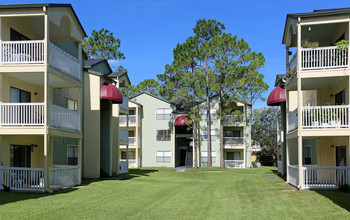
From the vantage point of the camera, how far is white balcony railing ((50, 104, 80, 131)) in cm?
2036

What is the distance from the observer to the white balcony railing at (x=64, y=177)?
2023 centimetres

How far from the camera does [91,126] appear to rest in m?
29.7

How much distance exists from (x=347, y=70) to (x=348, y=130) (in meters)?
2.87

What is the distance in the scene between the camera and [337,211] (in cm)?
1338

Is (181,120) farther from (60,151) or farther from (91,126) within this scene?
(60,151)

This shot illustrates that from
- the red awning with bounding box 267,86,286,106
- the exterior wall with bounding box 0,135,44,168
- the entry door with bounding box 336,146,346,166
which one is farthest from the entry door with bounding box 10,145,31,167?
the red awning with bounding box 267,86,286,106

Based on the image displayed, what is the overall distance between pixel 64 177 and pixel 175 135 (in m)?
33.1

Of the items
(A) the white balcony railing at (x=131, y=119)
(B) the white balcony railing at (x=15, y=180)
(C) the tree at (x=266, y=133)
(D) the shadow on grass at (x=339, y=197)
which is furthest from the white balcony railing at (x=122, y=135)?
(C) the tree at (x=266, y=133)

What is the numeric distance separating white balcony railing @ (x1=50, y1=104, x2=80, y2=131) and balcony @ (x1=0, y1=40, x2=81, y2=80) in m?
2.07

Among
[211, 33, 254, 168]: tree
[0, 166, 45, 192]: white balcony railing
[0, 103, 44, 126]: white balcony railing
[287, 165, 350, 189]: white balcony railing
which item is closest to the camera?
[0, 166, 45, 192]: white balcony railing

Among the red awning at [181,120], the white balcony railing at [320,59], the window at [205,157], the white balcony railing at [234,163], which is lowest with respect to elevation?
the white balcony railing at [234,163]

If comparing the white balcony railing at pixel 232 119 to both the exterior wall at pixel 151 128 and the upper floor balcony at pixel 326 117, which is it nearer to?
the exterior wall at pixel 151 128

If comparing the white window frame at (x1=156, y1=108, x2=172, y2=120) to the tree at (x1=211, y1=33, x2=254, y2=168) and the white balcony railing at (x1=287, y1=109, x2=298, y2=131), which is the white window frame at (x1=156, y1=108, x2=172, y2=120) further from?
the white balcony railing at (x1=287, y1=109, x2=298, y2=131)

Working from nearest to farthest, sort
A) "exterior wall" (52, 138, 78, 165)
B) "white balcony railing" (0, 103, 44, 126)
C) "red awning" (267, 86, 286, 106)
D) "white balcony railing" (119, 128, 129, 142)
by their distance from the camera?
"white balcony railing" (0, 103, 44, 126) < "exterior wall" (52, 138, 78, 165) < "red awning" (267, 86, 286, 106) < "white balcony railing" (119, 128, 129, 142)
